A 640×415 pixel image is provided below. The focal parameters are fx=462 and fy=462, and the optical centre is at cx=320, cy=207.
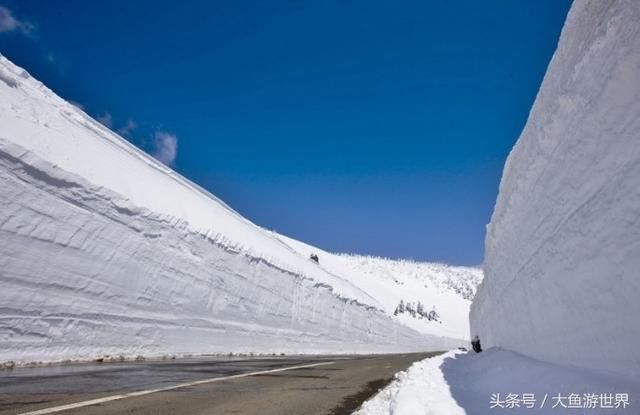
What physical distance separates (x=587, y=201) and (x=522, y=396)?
270 cm

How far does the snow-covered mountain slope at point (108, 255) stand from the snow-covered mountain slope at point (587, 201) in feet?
36.5

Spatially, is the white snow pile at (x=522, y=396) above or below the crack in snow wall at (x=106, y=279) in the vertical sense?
below

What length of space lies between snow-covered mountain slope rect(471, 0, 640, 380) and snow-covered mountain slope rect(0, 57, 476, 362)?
11126mm

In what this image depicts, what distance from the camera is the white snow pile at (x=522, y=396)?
4461 millimetres

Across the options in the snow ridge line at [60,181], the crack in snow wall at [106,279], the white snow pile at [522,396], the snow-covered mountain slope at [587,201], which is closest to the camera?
the white snow pile at [522,396]

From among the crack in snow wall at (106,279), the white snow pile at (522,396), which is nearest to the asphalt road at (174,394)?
the white snow pile at (522,396)

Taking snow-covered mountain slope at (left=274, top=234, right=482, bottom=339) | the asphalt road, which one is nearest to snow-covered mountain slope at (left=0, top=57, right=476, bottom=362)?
the asphalt road

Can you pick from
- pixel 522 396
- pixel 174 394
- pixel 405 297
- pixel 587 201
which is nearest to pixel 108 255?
pixel 174 394

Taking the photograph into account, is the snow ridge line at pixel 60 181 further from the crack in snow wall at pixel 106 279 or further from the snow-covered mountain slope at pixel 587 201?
the snow-covered mountain slope at pixel 587 201

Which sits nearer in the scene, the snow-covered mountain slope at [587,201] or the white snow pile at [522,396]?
the white snow pile at [522,396]

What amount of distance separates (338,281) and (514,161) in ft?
99.9

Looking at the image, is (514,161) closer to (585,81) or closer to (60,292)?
(585,81)

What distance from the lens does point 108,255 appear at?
14.2 m

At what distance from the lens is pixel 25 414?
4.09 m
